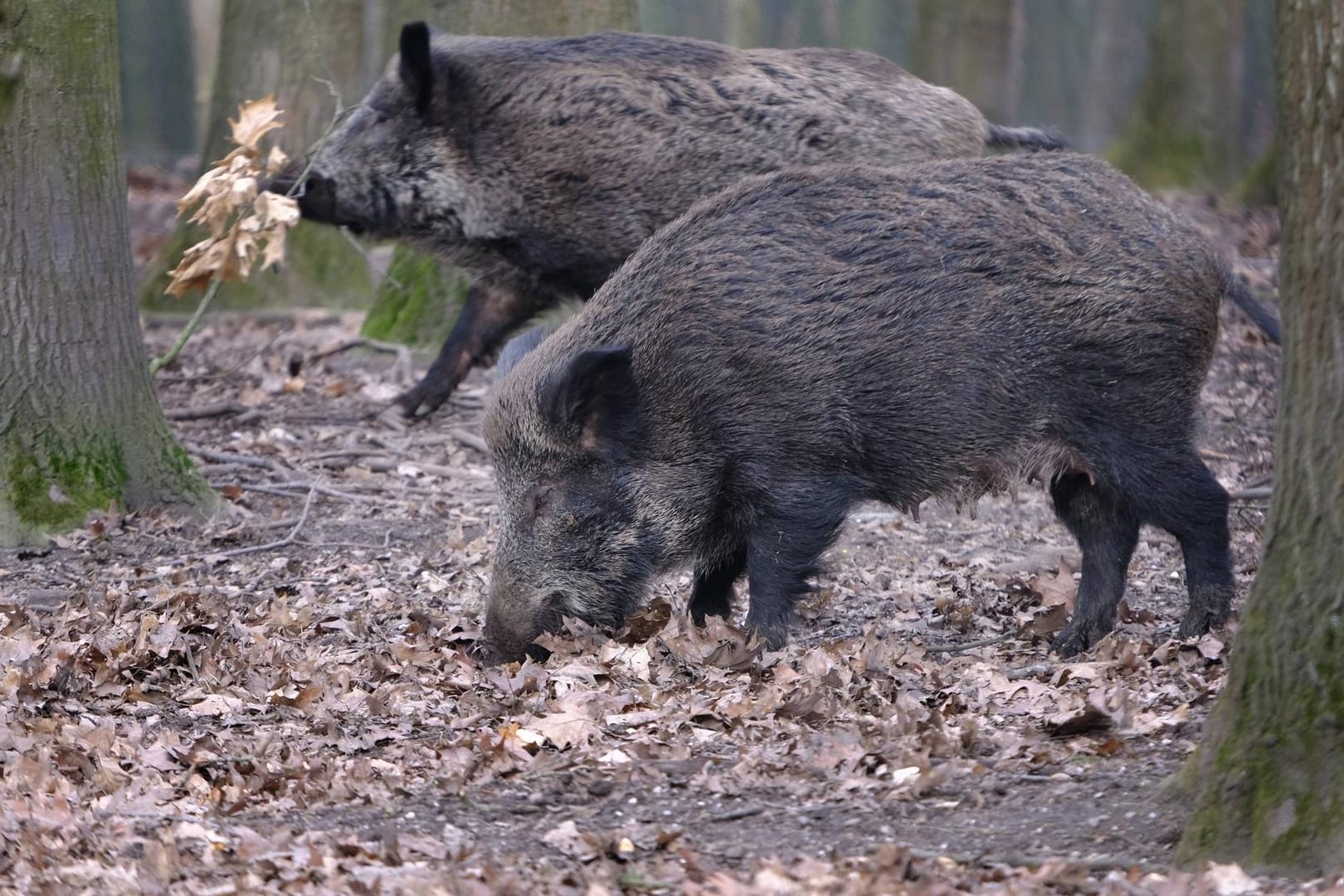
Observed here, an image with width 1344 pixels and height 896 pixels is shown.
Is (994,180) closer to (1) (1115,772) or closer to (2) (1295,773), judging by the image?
(1) (1115,772)

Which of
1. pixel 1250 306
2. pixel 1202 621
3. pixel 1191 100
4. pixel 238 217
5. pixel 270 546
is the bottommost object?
pixel 270 546

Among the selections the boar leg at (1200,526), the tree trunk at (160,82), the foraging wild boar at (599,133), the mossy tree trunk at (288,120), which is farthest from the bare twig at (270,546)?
the tree trunk at (160,82)

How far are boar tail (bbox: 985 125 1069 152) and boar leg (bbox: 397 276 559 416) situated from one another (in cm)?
287

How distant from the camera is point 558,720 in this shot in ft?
15.6

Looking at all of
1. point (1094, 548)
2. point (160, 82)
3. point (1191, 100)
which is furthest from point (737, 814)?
point (160, 82)

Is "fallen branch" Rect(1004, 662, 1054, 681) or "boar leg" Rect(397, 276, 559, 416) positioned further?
"boar leg" Rect(397, 276, 559, 416)

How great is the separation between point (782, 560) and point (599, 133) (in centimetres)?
372

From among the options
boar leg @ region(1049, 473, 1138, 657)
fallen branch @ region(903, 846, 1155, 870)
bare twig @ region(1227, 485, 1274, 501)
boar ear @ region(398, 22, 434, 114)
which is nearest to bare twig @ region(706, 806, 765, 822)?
fallen branch @ region(903, 846, 1155, 870)

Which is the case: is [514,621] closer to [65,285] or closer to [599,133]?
[65,285]

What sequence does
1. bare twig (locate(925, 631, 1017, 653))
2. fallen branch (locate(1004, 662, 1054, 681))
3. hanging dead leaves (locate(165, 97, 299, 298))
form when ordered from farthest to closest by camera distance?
hanging dead leaves (locate(165, 97, 299, 298)), bare twig (locate(925, 631, 1017, 653)), fallen branch (locate(1004, 662, 1054, 681))

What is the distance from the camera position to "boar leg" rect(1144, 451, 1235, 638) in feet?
19.0

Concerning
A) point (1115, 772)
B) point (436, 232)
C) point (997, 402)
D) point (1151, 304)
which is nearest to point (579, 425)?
point (997, 402)

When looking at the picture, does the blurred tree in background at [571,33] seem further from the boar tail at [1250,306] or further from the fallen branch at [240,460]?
the boar tail at [1250,306]

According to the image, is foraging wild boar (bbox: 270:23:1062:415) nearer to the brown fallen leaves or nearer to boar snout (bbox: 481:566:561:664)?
the brown fallen leaves
